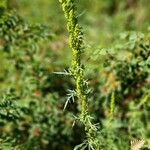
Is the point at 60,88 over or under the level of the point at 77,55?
over

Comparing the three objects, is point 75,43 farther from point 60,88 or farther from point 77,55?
point 60,88

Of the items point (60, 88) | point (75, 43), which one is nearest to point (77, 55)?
point (75, 43)

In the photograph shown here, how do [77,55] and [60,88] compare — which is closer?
[77,55]

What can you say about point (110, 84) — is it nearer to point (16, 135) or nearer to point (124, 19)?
point (16, 135)

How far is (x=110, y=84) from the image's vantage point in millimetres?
3953

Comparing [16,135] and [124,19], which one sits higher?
[124,19]

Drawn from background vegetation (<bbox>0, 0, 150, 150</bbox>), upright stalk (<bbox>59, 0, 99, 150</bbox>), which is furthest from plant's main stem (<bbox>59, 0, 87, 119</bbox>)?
background vegetation (<bbox>0, 0, 150, 150</bbox>)

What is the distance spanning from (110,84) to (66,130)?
565mm

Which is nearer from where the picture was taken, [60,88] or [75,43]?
[75,43]

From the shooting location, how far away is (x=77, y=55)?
2.58 m

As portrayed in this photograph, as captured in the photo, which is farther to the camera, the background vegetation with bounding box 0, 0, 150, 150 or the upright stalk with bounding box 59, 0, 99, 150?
the background vegetation with bounding box 0, 0, 150, 150

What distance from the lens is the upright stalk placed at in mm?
2477

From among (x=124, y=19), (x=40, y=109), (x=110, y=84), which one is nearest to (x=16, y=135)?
(x=40, y=109)

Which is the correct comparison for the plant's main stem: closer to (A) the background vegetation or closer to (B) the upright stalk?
(B) the upright stalk
